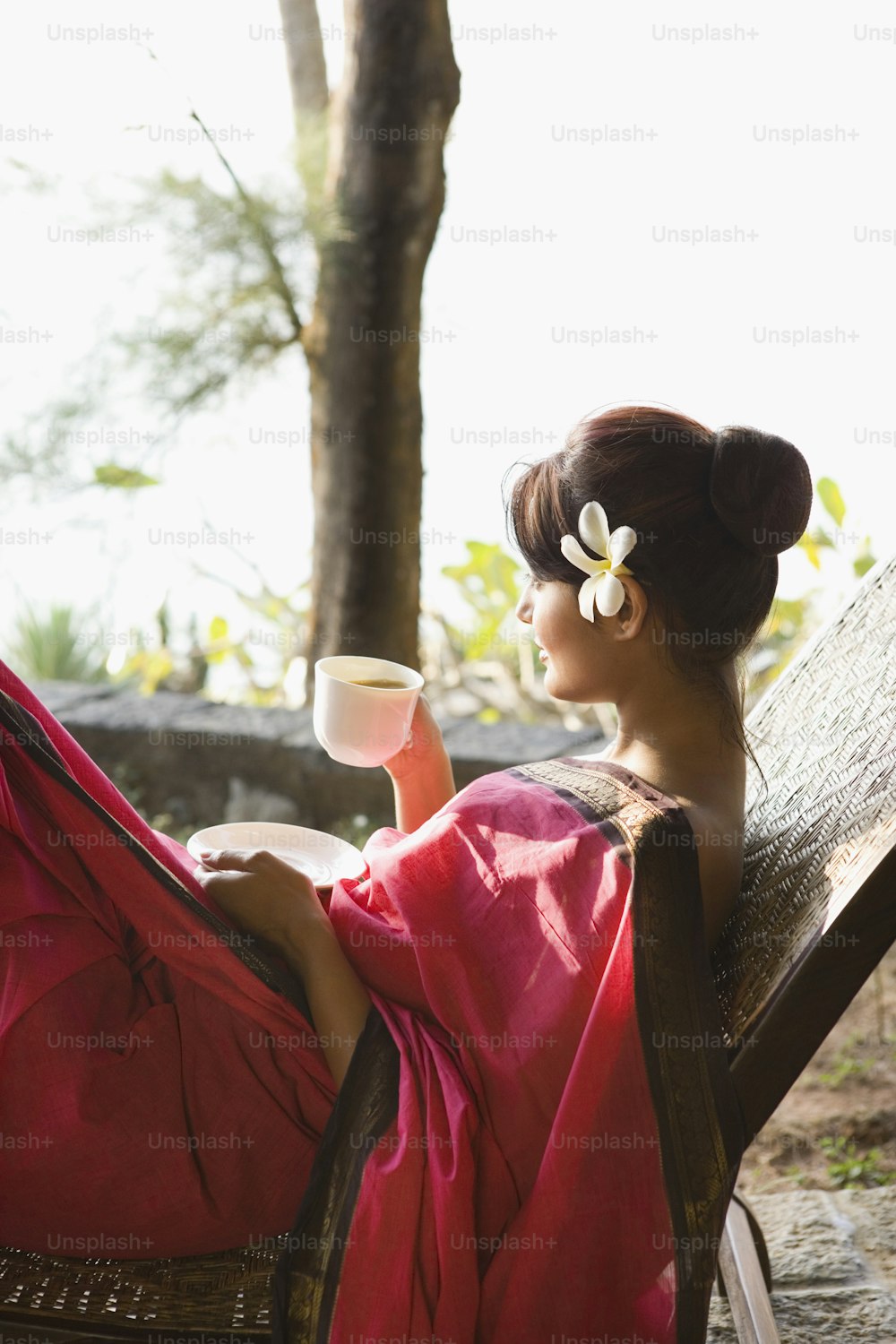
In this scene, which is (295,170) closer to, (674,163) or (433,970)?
(674,163)

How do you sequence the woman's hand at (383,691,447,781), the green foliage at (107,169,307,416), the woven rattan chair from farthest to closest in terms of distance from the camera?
1. the green foliage at (107,169,307,416)
2. the woman's hand at (383,691,447,781)
3. the woven rattan chair

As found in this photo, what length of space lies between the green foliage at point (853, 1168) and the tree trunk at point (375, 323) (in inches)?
81.7

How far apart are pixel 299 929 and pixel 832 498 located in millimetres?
3479

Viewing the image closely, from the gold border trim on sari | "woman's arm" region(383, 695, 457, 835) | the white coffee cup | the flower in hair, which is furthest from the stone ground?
the flower in hair

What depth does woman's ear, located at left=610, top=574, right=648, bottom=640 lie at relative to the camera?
1558 mm

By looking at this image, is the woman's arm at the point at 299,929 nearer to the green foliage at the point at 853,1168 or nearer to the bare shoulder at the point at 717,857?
the bare shoulder at the point at 717,857

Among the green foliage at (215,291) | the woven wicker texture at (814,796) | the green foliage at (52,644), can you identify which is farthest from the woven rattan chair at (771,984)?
the green foliage at (52,644)

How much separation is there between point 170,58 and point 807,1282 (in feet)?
12.7

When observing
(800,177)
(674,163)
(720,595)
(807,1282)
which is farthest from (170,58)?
(807,1282)

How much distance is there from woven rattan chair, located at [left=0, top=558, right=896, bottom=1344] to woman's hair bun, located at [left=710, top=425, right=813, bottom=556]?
311mm

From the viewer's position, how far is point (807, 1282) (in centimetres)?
206

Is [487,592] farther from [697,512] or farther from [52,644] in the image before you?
[697,512]

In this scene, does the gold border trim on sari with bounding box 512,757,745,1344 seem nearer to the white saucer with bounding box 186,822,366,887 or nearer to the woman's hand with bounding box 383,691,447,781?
the white saucer with bounding box 186,822,366,887

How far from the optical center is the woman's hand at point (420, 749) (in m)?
1.98
